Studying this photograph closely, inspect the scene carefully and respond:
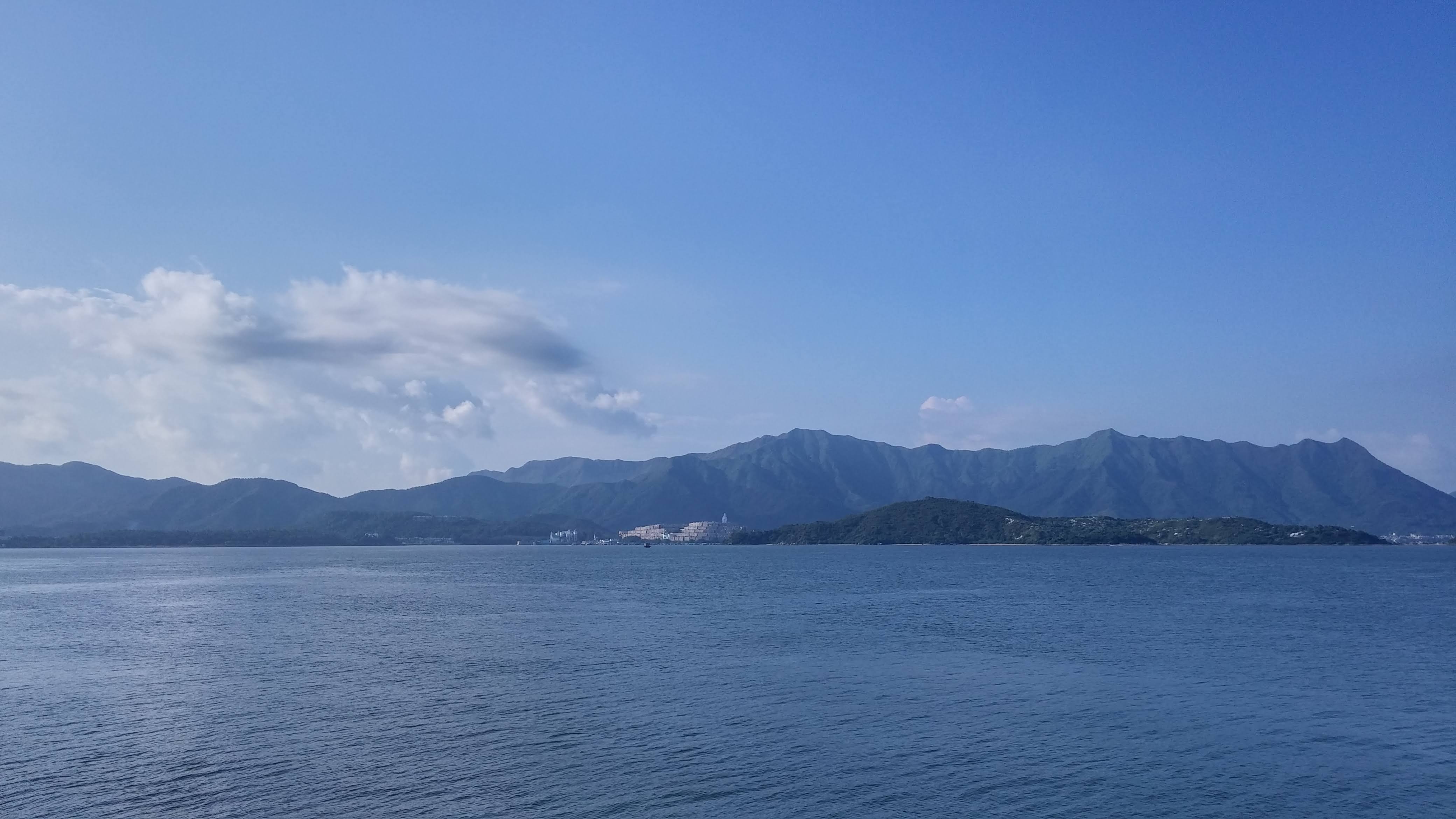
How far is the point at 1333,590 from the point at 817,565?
82.9 metres

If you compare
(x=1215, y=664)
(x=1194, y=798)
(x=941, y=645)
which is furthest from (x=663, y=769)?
(x=1215, y=664)

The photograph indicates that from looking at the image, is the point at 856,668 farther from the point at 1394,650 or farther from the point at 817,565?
the point at 817,565

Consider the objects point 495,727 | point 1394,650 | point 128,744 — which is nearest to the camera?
point 128,744

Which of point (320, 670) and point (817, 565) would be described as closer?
point (320, 670)

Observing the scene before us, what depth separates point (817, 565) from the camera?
166 meters

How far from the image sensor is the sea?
1037 inches

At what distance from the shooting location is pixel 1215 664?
47.4 m

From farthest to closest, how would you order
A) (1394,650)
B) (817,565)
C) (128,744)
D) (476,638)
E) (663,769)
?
(817,565), (476,638), (1394,650), (128,744), (663,769)

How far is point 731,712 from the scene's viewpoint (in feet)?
119

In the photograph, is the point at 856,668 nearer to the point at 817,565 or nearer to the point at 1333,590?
the point at 1333,590

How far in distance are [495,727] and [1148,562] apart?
162490 mm

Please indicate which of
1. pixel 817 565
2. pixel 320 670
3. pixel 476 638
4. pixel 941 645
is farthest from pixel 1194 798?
pixel 817 565

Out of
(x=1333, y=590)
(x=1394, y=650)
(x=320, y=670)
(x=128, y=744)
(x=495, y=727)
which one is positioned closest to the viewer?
(x=128, y=744)

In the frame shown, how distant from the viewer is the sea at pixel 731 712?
86.4ft
